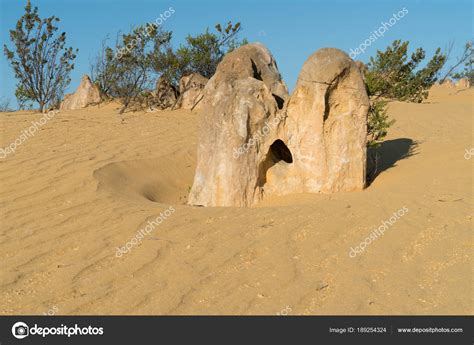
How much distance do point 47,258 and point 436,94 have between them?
2104 cm

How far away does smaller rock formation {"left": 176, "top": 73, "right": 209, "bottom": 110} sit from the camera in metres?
14.0

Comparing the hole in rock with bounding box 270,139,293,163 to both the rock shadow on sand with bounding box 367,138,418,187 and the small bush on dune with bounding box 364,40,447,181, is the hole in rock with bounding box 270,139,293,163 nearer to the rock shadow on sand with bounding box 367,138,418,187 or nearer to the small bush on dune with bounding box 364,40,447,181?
the rock shadow on sand with bounding box 367,138,418,187

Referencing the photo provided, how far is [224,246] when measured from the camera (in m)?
4.45

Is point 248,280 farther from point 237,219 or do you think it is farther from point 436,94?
point 436,94

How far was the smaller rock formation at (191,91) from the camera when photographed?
14.0 metres

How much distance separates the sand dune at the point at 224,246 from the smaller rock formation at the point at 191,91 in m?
6.70

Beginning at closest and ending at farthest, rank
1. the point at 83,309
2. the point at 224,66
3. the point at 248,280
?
1. the point at 83,309
2. the point at 248,280
3. the point at 224,66

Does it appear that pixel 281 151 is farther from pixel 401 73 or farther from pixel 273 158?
pixel 401 73

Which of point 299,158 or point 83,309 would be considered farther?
point 299,158

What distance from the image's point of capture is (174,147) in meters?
8.89
